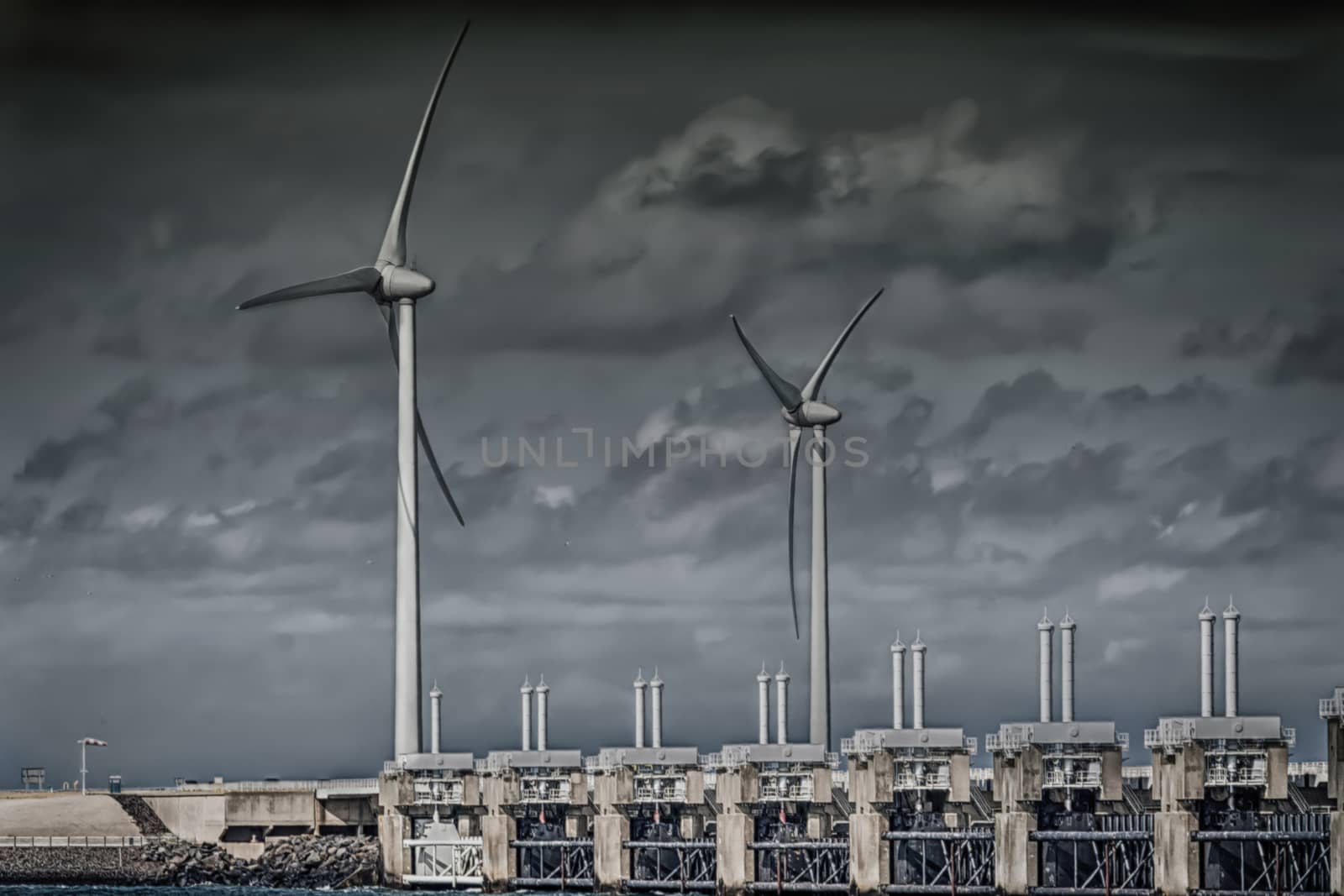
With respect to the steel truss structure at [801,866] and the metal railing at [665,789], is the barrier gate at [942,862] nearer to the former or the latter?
the steel truss structure at [801,866]

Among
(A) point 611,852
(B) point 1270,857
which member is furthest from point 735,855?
(B) point 1270,857

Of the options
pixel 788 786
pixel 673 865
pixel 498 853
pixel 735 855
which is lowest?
pixel 673 865

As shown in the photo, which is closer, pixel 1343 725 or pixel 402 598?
pixel 1343 725

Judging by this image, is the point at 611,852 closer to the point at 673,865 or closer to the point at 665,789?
the point at 665,789

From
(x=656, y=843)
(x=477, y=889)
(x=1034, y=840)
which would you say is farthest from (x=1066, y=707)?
(x=477, y=889)

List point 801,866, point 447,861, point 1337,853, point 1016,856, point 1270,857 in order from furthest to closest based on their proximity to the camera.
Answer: point 447,861, point 801,866, point 1016,856, point 1270,857, point 1337,853

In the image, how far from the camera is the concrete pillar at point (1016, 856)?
15525 cm

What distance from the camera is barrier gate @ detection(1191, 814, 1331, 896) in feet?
472

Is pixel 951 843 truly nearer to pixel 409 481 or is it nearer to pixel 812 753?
pixel 812 753

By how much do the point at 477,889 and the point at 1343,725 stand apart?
80.6 metres

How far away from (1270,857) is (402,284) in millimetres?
75567

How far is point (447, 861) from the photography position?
199m

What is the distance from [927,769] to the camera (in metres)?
165

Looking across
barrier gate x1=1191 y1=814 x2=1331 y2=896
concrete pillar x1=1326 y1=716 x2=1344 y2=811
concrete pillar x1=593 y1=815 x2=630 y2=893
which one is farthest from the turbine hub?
concrete pillar x1=1326 y1=716 x2=1344 y2=811
